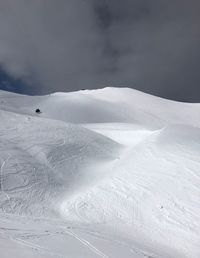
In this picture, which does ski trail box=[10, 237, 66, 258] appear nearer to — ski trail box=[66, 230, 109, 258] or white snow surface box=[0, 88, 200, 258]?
white snow surface box=[0, 88, 200, 258]

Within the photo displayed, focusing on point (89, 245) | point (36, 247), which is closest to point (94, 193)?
point (89, 245)

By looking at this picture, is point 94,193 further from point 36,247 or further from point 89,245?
point 36,247

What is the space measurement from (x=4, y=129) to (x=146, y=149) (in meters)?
8.03

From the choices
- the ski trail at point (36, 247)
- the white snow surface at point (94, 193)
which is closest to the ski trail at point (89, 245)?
the white snow surface at point (94, 193)

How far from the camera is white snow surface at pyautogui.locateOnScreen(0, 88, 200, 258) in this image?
7691 millimetres

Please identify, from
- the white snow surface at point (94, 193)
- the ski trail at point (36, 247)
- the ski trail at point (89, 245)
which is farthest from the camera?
the white snow surface at point (94, 193)

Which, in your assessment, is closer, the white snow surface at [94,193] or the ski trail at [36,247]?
the ski trail at [36,247]

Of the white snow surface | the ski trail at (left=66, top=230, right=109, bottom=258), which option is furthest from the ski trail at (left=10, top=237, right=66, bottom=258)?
the ski trail at (left=66, top=230, right=109, bottom=258)

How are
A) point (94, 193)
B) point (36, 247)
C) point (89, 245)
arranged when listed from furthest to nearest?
point (94, 193) < point (89, 245) < point (36, 247)

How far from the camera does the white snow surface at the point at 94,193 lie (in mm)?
7691

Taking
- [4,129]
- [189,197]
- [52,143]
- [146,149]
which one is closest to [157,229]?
[189,197]

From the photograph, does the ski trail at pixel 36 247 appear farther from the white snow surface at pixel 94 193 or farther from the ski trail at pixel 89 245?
the ski trail at pixel 89 245

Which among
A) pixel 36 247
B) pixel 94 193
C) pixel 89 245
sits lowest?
pixel 36 247

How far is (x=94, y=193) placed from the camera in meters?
12.1
